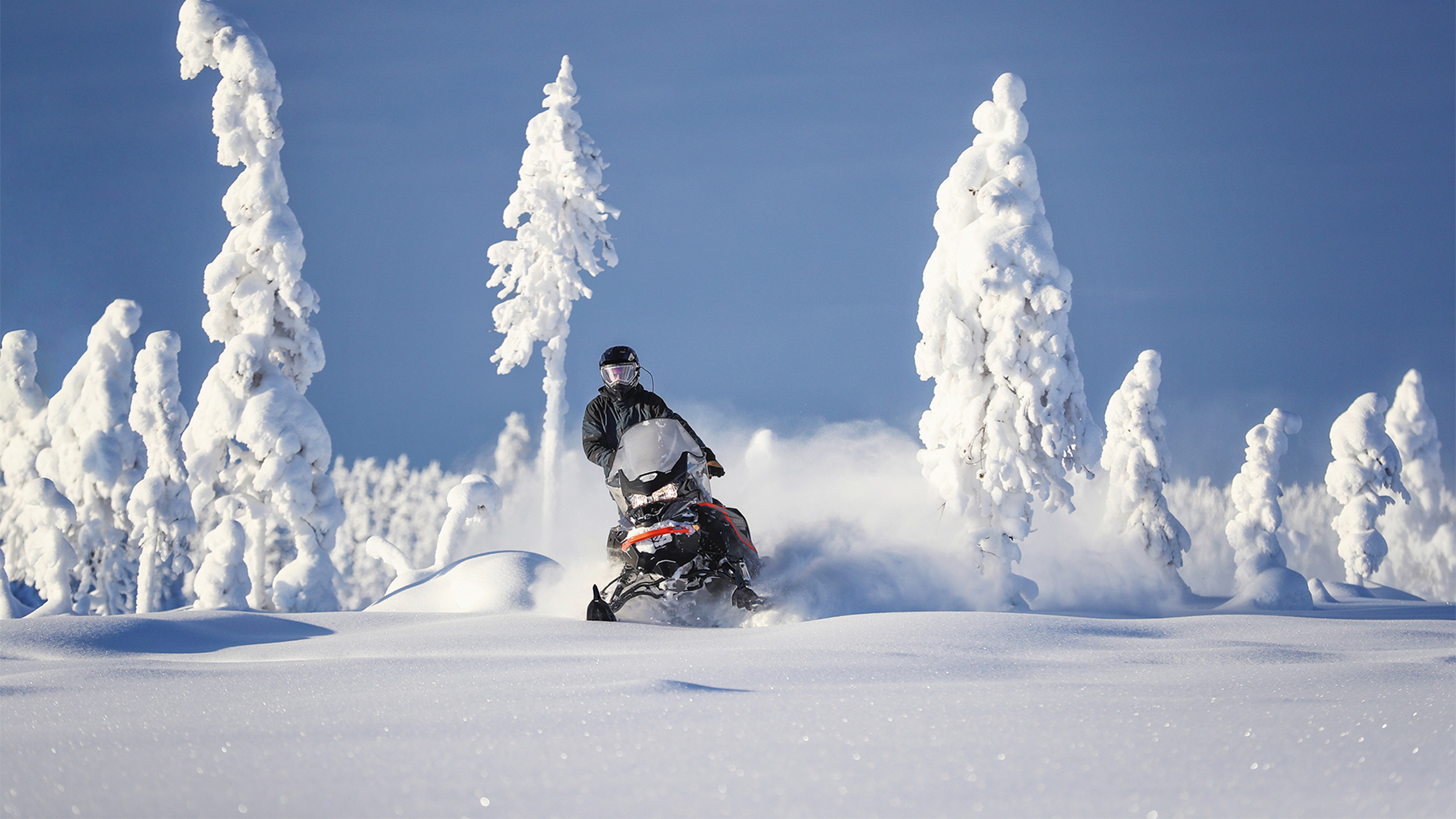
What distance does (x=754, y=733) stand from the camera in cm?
316

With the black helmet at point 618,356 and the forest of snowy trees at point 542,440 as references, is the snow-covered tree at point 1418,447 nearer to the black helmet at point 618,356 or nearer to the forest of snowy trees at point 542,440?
the forest of snowy trees at point 542,440

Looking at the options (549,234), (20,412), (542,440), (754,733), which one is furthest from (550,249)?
(754,733)

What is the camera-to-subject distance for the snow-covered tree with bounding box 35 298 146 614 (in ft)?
93.2

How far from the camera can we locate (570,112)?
2800 centimetres

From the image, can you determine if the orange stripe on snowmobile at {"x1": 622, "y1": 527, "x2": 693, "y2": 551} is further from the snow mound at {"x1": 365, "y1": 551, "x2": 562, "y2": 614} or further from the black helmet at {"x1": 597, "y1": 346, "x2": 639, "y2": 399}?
the snow mound at {"x1": 365, "y1": 551, "x2": 562, "y2": 614}

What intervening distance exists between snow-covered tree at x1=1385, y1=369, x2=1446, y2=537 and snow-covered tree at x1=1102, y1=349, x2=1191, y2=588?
16.5m

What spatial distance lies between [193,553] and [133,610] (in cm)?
504

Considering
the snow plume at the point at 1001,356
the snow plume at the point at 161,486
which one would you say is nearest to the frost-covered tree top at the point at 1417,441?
the snow plume at the point at 1001,356

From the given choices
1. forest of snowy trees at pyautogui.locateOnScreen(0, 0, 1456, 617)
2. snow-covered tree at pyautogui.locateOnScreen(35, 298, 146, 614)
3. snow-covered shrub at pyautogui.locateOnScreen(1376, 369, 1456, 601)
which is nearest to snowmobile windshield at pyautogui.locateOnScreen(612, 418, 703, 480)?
forest of snowy trees at pyautogui.locateOnScreen(0, 0, 1456, 617)

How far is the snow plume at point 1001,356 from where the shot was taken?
15.7 metres

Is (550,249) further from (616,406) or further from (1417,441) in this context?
(1417,441)

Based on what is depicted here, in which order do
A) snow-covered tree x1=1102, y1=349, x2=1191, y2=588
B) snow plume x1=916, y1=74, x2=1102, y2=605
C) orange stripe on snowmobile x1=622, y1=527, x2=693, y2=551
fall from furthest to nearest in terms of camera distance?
1. snow-covered tree x1=1102, y1=349, x2=1191, y2=588
2. snow plume x1=916, y1=74, x2=1102, y2=605
3. orange stripe on snowmobile x1=622, y1=527, x2=693, y2=551

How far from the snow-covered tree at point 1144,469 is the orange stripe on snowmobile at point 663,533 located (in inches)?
784

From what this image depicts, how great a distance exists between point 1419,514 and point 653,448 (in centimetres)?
3980
